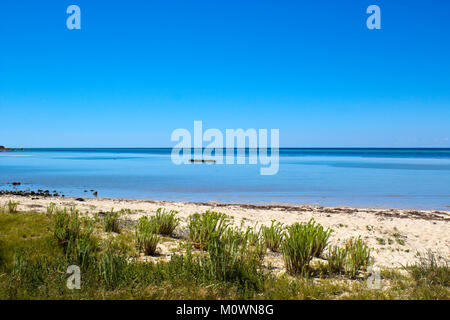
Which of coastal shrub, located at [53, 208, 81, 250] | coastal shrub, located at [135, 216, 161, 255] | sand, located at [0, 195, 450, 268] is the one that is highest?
coastal shrub, located at [53, 208, 81, 250]

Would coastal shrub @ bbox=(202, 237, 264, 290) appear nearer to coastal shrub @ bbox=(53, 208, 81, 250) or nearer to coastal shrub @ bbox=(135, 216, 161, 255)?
coastal shrub @ bbox=(135, 216, 161, 255)

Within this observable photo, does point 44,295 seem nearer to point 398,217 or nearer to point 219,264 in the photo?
point 219,264

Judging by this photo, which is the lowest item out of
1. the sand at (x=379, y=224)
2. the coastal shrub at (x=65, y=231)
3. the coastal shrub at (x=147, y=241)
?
the sand at (x=379, y=224)

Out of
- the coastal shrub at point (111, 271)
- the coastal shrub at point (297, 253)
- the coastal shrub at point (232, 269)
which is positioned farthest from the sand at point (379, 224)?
the coastal shrub at point (111, 271)

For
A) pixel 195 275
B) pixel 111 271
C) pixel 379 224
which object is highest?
pixel 111 271

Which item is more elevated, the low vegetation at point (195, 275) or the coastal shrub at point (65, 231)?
the coastal shrub at point (65, 231)

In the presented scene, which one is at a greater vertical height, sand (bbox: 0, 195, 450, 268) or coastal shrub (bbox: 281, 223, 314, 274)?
coastal shrub (bbox: 281, 223, 314, 274)

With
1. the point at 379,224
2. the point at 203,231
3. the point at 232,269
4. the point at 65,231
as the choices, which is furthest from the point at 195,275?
the point at 379,224

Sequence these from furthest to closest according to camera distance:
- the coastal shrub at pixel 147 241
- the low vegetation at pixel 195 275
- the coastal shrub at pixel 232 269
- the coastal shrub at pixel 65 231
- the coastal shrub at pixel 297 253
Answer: the coastal shrub at pixel 147 241
the coastal shrub at pixel 65 231
the coastal shrub at pixel 297 253
the coastal shrub at pixel 232 269
the low vegetation at pixel 195 275

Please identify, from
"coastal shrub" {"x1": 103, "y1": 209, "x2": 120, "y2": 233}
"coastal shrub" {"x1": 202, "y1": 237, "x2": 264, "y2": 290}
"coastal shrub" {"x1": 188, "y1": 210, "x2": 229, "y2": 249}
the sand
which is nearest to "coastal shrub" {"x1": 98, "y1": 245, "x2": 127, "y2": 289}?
"coastal shrub" {"x1": 202, "y1": 237, "x2": 264, "y2": 290}

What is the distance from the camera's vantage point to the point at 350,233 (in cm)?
1093

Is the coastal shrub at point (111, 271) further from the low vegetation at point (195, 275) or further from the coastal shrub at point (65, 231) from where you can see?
the coastal shrub at point (65, 231)

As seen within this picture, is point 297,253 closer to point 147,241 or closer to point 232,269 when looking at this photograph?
point 232,269
